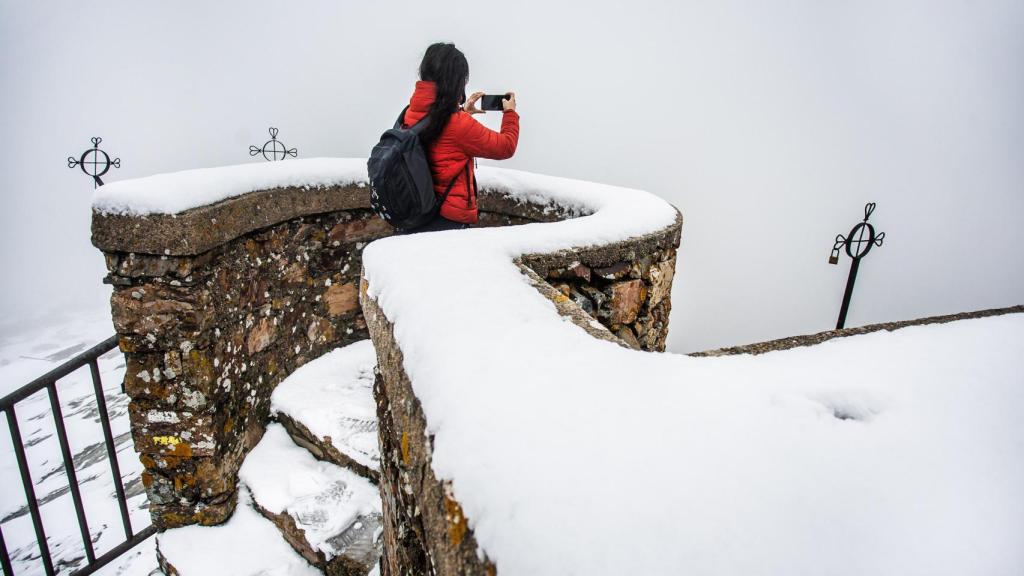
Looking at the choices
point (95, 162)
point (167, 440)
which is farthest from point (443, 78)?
point (95, 162)

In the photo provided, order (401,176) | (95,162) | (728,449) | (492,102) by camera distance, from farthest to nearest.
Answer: (95,162), (492,102), (401,176), (728,449)

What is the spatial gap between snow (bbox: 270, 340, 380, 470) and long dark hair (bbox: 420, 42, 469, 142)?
1.14m

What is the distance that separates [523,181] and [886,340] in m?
2.61

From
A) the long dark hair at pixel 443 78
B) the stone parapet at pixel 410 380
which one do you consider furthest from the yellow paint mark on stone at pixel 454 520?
the long dark hair at pixel 443 78

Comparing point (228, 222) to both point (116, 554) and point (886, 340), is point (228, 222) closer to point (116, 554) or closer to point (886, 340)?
point (116, 554)

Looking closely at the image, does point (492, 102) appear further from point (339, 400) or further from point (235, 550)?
point (235, 550)

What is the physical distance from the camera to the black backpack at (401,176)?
215 centimetres

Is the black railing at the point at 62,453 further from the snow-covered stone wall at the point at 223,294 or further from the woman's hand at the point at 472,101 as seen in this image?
the woman's hand at the point at 472,101

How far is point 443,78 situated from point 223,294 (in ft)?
4.82

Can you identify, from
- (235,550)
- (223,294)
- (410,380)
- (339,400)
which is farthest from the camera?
(339,400)

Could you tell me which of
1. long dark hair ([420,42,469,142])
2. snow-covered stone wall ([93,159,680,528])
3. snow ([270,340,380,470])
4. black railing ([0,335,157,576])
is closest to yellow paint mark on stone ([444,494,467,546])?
snow-covered stone wall ([93,159,680,528])

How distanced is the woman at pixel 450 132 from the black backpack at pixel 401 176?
0.19 ft

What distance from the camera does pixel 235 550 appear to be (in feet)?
7.52

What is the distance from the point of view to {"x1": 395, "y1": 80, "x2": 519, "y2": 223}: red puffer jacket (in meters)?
2.25
